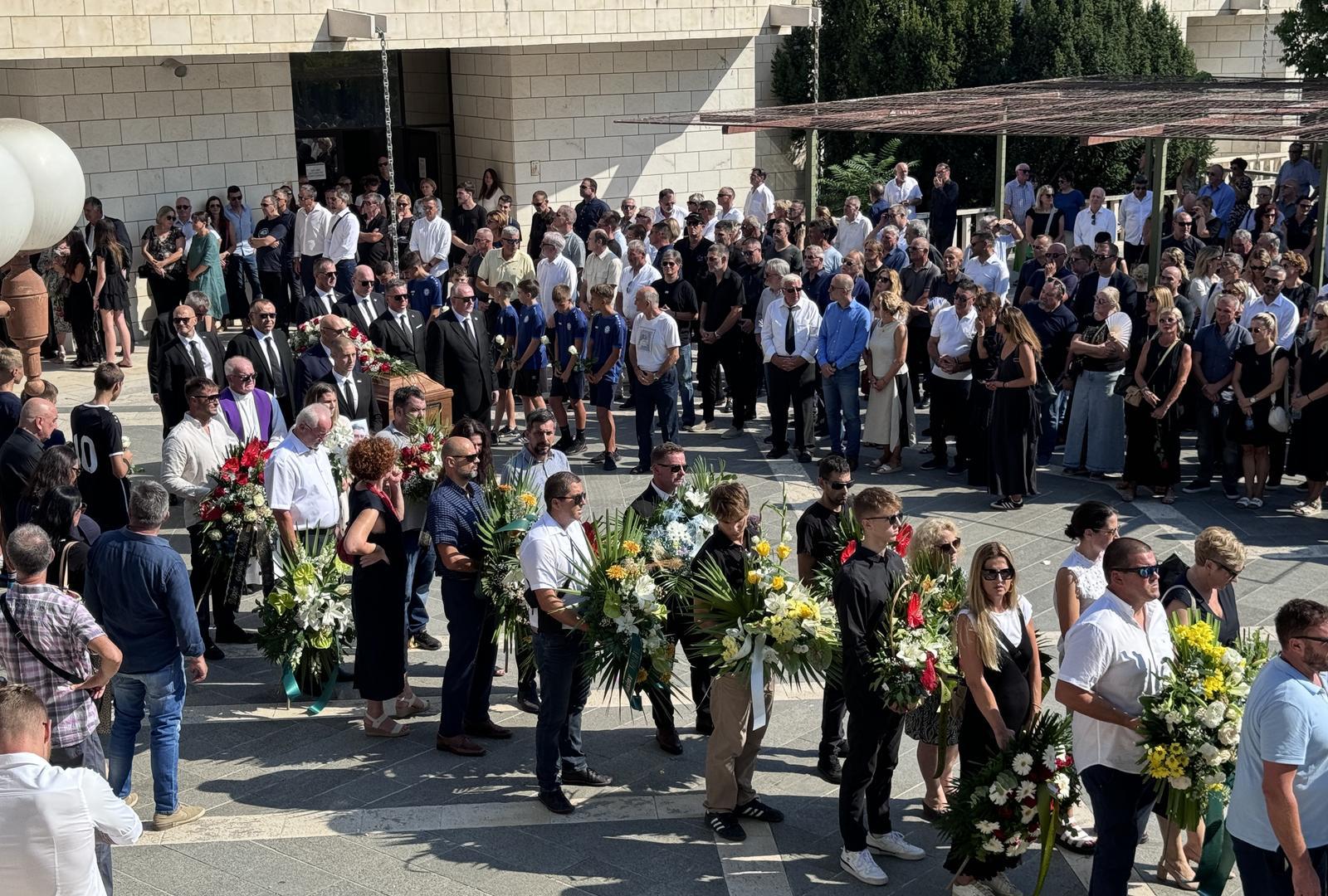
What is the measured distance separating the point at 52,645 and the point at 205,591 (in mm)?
2985

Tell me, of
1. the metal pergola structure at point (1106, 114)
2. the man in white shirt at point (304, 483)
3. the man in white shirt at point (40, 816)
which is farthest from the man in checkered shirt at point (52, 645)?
the metal pergola structure at point (1106, 114)

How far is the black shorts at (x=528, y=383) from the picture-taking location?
1416cm

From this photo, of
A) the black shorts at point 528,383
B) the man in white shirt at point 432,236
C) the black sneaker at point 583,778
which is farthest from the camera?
the man in white shirt at point 432,236

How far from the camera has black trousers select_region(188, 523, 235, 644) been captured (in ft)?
31.8

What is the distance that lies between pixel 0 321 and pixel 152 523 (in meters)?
11.5

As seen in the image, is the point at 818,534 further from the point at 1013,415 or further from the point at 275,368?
the point at 275,368

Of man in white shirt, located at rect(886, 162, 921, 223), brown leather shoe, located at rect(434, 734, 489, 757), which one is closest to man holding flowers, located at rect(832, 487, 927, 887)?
brown leather shoe, located at rect(434, 734, 489, 757)

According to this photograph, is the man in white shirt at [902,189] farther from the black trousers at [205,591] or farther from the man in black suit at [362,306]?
the black trousers at [205,591]

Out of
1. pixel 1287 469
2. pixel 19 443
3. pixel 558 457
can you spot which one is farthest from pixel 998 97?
pixel 19 443

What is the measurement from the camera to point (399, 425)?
9750 millimetres

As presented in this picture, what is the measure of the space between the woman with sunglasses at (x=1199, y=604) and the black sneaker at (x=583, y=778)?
2755 millimetres

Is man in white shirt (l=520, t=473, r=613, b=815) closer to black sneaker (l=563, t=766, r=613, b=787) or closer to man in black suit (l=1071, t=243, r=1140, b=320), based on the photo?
black sneaker (l=563, t=766, r=613, b=787)

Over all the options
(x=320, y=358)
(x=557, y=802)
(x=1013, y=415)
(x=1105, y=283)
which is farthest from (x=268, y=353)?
(x=1105, y=283)

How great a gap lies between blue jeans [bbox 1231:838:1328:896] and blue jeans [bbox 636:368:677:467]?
8.48m
